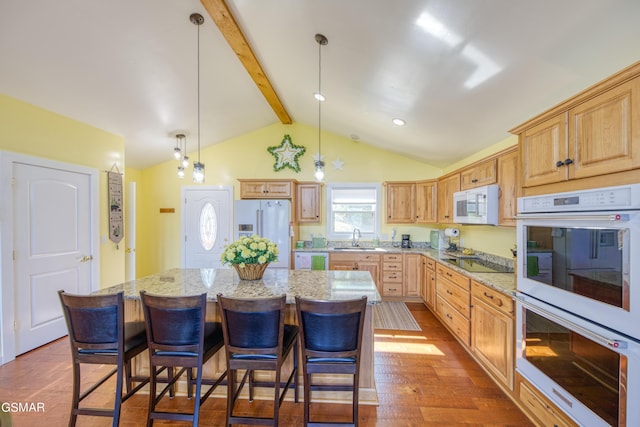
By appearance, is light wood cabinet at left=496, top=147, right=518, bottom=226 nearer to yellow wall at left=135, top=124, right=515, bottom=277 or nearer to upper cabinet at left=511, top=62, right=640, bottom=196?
upper cabinet at left=511, top=62, right=640, bottom=196

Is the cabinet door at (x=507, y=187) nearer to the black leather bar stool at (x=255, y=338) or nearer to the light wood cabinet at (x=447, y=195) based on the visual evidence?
the light wood cabinet at (x=447, y=195)

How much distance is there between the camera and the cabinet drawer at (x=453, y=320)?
2.72 meters

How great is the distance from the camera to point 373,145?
193 inches

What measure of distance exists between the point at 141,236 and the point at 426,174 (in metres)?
5.63

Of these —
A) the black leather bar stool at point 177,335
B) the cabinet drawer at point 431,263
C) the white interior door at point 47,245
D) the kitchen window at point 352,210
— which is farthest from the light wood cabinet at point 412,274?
the white interior door at point 47,245

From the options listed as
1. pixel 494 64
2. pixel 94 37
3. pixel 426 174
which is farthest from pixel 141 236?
pixel 494 64

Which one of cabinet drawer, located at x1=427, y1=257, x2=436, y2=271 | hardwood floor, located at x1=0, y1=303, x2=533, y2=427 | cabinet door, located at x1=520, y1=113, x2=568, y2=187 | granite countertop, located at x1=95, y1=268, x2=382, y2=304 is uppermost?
cabinet door, located at x1=520, y1=113, x2=568, y2=187

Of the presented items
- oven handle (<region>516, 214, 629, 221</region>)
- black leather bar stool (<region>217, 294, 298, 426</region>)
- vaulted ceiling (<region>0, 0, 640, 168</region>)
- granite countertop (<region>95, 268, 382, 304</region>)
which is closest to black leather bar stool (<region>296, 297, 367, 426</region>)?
black leather bar stool (<region>217, 294, 298, 426</region>)

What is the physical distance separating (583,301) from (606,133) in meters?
0.85

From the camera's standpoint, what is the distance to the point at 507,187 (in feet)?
8.42

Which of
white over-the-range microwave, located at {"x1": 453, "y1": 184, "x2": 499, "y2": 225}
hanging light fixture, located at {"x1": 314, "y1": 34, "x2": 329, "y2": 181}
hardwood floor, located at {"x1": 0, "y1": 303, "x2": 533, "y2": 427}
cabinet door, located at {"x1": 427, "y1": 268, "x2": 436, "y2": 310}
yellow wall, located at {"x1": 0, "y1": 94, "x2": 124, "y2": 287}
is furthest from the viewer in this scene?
cabinet door, located at {"x1": 427, "y1": 268, "x2": 436, "y2": 310}

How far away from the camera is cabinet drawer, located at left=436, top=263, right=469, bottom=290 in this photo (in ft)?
9.02

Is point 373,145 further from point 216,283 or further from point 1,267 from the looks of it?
point 1,267

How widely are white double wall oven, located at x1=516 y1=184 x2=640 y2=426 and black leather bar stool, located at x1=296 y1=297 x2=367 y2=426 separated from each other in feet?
3.68
